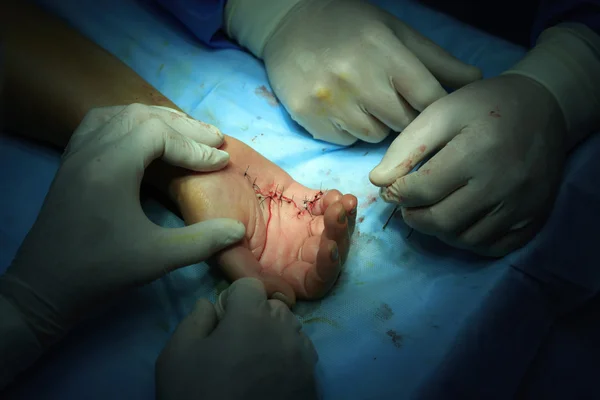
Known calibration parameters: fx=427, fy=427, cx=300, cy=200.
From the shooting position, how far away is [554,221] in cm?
105

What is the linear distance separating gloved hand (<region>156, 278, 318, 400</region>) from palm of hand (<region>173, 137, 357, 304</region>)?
98mm

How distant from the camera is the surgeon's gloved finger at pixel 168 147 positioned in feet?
3.18

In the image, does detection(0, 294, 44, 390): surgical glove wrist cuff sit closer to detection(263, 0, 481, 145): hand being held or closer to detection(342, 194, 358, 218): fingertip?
detection(342, 194, 358, 218): fingertip

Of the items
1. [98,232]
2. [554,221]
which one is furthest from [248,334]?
[554,221]

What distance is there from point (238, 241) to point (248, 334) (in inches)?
9.4

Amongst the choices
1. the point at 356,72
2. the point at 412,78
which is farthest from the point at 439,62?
the point at 356,72

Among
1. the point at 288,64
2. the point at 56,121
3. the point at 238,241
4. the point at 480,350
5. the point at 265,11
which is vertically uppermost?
the point at 265,11

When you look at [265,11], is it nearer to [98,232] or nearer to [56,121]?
[56,121]

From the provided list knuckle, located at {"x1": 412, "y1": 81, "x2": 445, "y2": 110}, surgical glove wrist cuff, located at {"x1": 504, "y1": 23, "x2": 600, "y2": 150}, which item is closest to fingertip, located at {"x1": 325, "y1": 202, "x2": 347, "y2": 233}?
knuckle, located at {"x1": 412, "y1": 81, "x2": 445, "y2": 110}

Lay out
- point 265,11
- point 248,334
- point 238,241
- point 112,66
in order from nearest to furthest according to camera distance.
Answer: point 248,334 → point 238,241 → point 112,66 → point 265,11

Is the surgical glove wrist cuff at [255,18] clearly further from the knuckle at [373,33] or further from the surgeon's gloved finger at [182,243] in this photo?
the surgeon's gloved finger at [182,243]

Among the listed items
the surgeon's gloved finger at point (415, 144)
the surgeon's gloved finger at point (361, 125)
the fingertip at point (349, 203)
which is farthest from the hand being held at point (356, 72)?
the fingertip at point (349, 203)

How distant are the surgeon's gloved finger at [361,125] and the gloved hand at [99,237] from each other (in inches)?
18.4

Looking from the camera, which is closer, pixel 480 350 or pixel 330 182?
pixel 480 350
